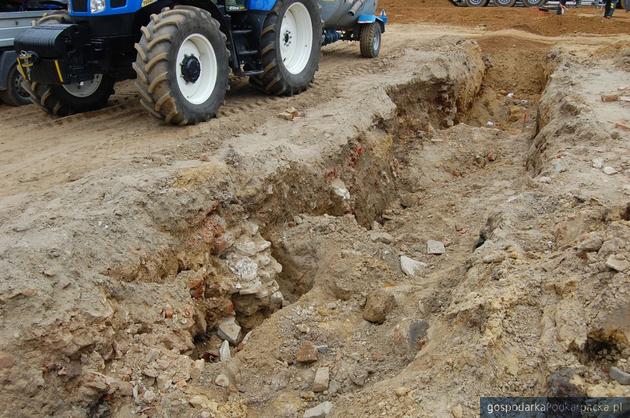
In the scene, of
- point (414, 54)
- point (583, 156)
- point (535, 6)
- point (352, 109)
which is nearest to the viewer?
point (583, 156)

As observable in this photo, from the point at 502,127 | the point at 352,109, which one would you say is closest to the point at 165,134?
the point at 352,109

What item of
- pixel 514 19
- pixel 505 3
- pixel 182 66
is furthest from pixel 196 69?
pixel 505 3

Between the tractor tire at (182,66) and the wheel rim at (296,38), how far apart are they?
157 cm

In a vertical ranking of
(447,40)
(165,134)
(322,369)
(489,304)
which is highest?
(447,40)

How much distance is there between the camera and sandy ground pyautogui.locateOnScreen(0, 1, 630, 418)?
137 inches

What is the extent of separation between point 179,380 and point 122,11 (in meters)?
4.27

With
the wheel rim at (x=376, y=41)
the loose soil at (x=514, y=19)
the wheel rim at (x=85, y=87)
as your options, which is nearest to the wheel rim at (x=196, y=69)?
the wheel rim at (x=85, y=87)

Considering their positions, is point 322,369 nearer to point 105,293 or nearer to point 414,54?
point 105,293

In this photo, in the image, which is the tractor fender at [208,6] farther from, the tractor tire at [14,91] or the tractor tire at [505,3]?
the tractor tire at [505,3]

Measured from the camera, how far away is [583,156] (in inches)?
249

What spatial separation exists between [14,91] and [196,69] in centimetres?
374

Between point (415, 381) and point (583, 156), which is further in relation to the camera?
point (583, 156)

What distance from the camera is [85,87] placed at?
24.8ft

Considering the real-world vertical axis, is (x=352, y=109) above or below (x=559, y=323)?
above
